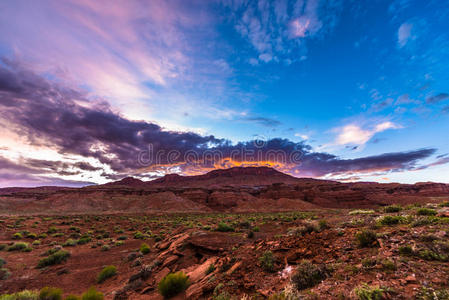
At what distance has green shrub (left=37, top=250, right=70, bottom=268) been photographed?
11.7m

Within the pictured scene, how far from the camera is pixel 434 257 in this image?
4121 millimetres

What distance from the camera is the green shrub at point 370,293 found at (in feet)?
10.6

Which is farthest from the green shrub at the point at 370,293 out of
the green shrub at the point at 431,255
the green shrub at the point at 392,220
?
the green shrub at the point at 392,220

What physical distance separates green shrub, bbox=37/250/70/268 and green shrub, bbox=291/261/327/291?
15540mm

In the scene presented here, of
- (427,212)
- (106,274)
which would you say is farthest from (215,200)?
(427,212)

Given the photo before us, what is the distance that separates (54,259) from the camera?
40.2 ft

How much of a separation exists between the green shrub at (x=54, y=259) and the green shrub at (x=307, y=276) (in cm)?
1554

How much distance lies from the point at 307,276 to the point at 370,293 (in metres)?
1.50

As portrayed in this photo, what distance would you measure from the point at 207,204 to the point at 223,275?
7757 cm

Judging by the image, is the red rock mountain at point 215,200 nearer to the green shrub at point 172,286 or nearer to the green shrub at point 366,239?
the green shrub at point 172,286

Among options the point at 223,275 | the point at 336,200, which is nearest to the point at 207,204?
the point at 336,200

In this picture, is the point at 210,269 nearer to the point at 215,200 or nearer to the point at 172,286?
the point at 172,286

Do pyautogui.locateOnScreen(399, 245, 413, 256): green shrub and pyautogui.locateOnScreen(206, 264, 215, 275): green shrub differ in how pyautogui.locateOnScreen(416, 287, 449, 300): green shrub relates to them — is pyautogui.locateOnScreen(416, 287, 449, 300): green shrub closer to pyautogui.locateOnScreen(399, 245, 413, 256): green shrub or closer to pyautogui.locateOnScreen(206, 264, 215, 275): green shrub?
pyautogui.locateOnScreen(399, 245, 413, 256): green shrub

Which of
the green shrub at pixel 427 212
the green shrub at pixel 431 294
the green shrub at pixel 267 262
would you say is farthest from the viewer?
the green shrub at pixel 427 212
